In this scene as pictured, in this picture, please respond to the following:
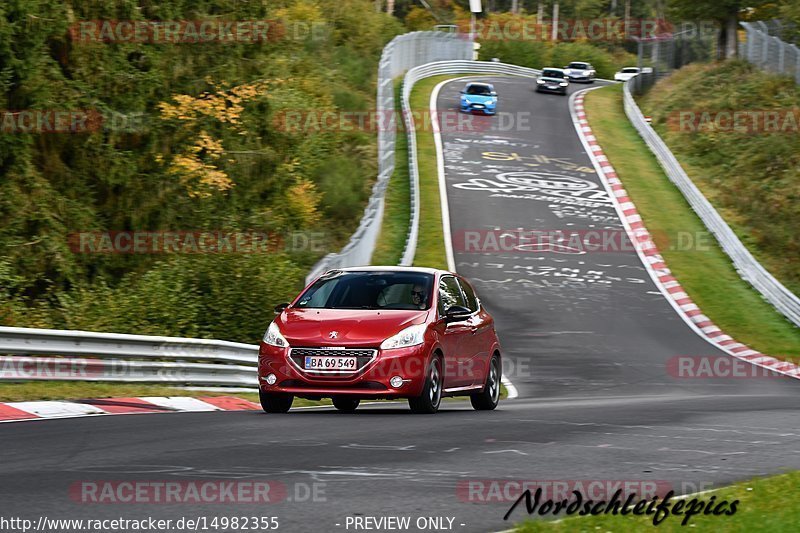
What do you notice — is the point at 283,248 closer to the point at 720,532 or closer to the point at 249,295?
the point at 249,295

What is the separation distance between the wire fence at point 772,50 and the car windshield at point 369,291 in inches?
1494

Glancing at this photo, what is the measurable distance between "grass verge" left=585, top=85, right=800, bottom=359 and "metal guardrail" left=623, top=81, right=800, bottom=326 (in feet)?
0.63

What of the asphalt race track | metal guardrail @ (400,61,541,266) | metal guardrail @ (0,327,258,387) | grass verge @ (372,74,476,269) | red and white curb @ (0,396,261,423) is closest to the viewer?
the asphalt race track

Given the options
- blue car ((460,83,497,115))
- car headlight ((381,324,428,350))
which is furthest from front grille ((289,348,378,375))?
blue car ((460,83,497,115))

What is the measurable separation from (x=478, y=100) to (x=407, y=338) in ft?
143

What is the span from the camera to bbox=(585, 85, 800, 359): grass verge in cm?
2672

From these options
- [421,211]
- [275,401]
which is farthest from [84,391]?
[421,211]

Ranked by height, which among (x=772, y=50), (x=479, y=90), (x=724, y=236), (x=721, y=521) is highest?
(x=721, y=521)

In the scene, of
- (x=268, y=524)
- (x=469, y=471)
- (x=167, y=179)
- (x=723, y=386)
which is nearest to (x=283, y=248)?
(x=167, y=179)

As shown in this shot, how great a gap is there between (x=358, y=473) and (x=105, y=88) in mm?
19760

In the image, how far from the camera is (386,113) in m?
50.4

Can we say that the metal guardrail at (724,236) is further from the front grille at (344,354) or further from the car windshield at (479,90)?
the front grille at (344,354)

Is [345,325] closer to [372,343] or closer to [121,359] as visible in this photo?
[372,343]

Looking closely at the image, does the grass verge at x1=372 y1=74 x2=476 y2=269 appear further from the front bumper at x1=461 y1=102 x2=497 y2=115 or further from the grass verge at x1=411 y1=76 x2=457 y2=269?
the front bumper at x1=461 y1=102 x2=497 y2=115
